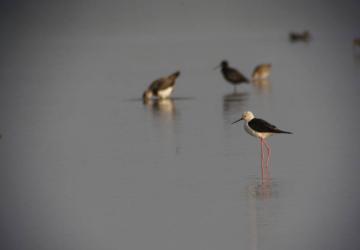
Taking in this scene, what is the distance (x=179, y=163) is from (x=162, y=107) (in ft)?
22.2

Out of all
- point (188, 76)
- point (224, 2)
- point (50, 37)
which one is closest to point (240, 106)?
point (188, 76)

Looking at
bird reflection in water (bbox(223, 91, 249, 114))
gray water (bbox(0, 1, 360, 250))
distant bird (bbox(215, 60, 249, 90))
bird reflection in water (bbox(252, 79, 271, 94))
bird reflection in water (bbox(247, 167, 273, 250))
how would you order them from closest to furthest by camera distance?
bird reflection in water (bbox(247, 167, 273, 250)), gray water (bbox(0, 1, 360, 250)), bird reflection in water (bbox(223, 91, 249, 114)), bird reflection in water (bbox(252, 79, 271, 94)), distant bird (bbox(215, 60, 249, 90))

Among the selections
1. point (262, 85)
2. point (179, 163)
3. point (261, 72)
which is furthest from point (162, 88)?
point (179, 163)

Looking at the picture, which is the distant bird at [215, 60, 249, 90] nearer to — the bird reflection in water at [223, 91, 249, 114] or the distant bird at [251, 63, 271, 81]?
the bird reflection in water at [223, 91, 249, 114]

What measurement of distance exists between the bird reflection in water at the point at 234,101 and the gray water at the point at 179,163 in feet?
0.12

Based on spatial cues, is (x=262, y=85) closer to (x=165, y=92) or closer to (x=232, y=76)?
(x=232, y=76)

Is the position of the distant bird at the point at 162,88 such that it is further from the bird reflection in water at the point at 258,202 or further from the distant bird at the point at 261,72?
the bird reflection in water at the point at 258,202

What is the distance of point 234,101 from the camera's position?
19281 mm

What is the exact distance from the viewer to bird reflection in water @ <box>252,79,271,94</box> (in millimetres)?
21469

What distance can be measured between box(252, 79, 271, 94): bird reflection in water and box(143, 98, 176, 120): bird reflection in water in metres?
2.39

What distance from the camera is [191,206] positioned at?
9664 mm

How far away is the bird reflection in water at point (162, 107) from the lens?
56.2 ft

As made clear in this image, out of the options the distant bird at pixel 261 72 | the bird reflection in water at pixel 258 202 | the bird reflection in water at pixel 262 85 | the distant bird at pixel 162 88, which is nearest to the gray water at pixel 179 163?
the bird reflection in water at pixel 258 202

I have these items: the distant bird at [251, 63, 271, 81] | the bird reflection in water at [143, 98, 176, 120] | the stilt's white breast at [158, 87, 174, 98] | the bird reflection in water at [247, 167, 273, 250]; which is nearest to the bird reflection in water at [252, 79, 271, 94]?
the distant bird at [251, 63, 271, 81]
